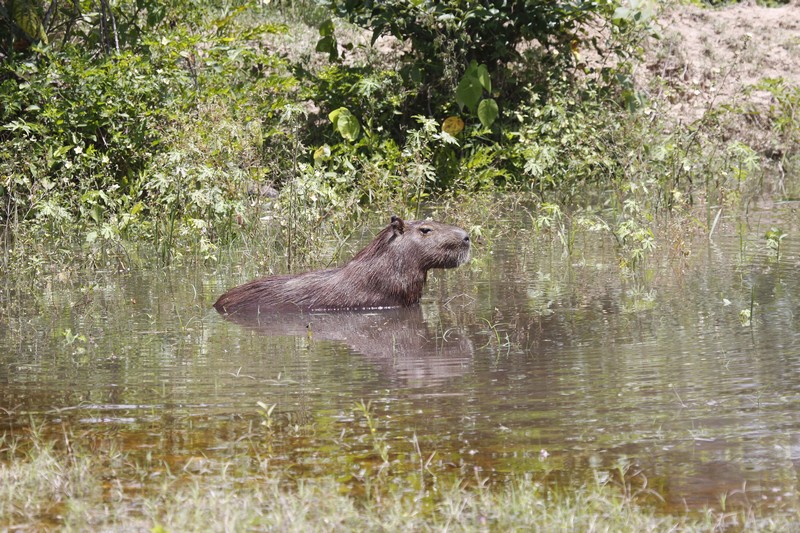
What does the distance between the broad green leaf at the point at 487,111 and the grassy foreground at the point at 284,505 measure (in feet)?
28.7

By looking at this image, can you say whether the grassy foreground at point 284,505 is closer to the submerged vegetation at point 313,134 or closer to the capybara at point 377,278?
the capybara at point 377,278

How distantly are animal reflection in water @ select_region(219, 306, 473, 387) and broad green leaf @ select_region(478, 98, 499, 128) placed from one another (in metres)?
4.98

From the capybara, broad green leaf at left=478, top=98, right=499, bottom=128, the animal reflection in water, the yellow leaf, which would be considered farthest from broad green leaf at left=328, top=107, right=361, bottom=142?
the animal reflection in water

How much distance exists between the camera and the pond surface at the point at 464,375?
4238 millimetres

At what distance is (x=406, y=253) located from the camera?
802 centimetres

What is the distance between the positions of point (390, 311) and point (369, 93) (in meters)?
5.05

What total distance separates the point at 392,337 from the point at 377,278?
1.14 meters

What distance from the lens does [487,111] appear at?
12.5 m

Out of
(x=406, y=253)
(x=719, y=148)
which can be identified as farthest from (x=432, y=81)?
(x=406, y=253)

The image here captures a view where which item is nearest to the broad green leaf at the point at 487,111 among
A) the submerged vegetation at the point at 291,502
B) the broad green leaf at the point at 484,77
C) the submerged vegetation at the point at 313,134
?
the submerged vegetation at the point at 313,134

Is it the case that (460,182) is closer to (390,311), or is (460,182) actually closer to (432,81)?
(432,81)

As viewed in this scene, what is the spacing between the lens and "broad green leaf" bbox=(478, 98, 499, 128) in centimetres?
1252

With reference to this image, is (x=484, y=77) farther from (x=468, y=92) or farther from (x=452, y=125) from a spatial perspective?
(x=452, y=125)

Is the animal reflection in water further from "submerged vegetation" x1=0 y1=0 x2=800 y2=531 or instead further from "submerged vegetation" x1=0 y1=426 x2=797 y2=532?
"submerged vegetation" x1=0 y1=426 x2=797 y2=532
